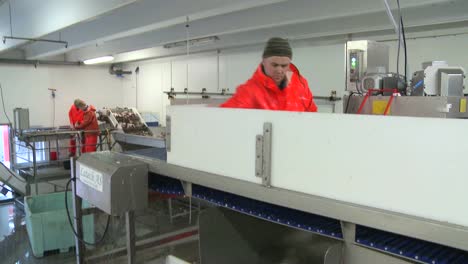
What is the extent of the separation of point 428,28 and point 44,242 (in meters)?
4.25

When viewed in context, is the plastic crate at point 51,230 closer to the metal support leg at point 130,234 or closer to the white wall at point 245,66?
the metal support leg at point 130,234

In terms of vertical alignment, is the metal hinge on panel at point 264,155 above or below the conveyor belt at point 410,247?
above

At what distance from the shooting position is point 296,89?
1696 mm

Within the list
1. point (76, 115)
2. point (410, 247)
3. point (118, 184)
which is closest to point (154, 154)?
point (118, 184)

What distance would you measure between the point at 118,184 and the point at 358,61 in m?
1.70

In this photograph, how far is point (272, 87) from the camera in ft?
5.20

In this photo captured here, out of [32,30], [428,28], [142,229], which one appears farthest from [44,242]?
[428,28]

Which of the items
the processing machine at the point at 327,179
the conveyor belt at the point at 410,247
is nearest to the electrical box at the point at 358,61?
the processing machine at the point at 327,179

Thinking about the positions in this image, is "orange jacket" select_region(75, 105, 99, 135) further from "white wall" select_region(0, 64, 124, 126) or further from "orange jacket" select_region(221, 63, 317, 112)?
"orange jacket" select_region(221, 63, 317, 112)

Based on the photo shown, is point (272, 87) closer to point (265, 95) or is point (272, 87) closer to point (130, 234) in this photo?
point (265, 95)

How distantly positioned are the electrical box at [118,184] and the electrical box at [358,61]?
150 centimetres

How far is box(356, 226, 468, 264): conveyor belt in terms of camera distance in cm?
85

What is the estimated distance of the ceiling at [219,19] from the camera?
3.04 metres

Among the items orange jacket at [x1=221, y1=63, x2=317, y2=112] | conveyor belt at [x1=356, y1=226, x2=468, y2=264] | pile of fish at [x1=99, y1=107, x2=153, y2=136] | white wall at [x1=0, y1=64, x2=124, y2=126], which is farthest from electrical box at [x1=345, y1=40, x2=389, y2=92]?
white wall at [x1=0, y1=64, x2=124, y2=126]
